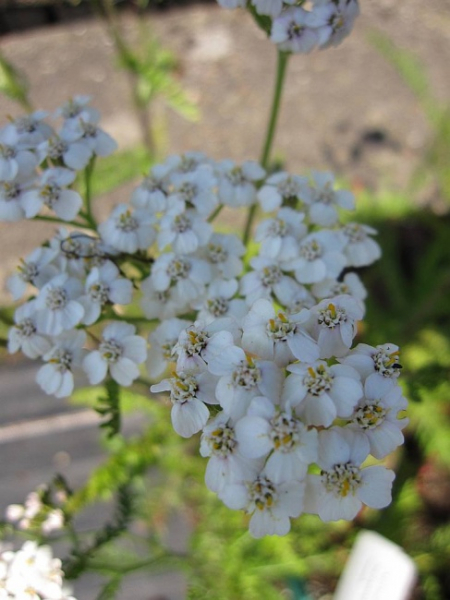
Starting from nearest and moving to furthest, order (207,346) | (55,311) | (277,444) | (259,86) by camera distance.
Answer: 1. (277,444)
2. (207,346)
3. (55,311)
4. (259,86)

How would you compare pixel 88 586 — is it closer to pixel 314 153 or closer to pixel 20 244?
pixel 20 244

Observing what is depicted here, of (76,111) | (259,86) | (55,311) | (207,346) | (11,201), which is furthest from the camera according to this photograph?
(259,86)

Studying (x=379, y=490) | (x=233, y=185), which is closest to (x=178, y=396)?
(x=379, y=490)

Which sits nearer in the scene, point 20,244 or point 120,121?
point 20,244

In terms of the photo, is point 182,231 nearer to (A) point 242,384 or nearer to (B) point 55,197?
(B) point 55,197

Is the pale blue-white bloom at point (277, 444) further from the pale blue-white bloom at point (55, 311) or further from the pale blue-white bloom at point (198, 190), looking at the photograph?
the pale blue-white bloom at point (198, 190)

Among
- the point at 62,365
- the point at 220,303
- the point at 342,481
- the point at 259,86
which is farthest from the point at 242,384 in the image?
the point at 259,86

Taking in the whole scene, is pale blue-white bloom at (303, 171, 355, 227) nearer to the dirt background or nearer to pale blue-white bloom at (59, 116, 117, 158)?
pale blue-white bloom at (59, 116, 117, 158)

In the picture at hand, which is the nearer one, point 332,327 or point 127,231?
point 332,327
